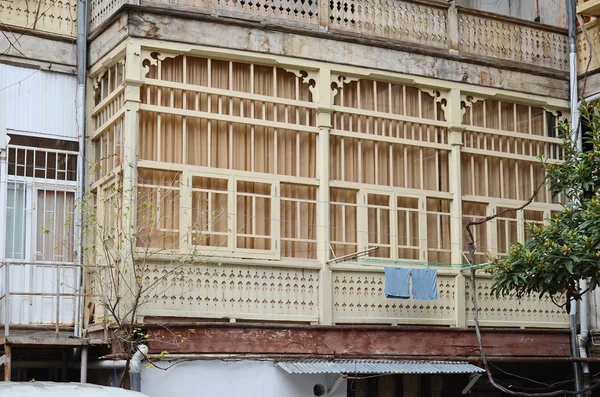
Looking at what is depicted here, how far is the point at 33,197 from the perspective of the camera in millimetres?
15742

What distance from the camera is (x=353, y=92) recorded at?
1666 centimetres

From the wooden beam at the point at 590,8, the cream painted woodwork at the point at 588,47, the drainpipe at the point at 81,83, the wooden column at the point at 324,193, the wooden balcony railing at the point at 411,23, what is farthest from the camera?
the cream painted woodwork at the point at 588,47

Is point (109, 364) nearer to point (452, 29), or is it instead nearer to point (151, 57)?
point (151, 57)

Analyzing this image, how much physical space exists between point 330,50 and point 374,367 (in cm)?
470

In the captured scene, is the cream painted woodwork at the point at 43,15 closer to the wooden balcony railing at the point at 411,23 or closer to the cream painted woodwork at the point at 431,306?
the wooden balcony railing at the point at 411,23

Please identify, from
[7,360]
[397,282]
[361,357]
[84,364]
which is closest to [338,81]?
[397,282]

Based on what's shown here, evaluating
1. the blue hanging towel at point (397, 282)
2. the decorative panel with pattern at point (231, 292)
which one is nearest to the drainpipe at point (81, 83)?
the decorative panel with pattern at point (231, 292)

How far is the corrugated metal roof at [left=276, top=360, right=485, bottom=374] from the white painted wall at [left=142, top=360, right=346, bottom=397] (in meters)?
0.24

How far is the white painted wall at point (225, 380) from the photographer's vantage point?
14234 millimetres

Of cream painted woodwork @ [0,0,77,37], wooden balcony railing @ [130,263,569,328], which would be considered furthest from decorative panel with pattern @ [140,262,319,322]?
cream painted woodwork @ [0,0,77,37]

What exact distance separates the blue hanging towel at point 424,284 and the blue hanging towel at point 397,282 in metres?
0.16

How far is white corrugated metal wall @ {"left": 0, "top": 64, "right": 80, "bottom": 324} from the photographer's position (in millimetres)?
15336

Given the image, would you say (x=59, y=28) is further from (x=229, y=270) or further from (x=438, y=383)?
(x=438, y=383)

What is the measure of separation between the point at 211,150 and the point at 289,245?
1.78 metres
